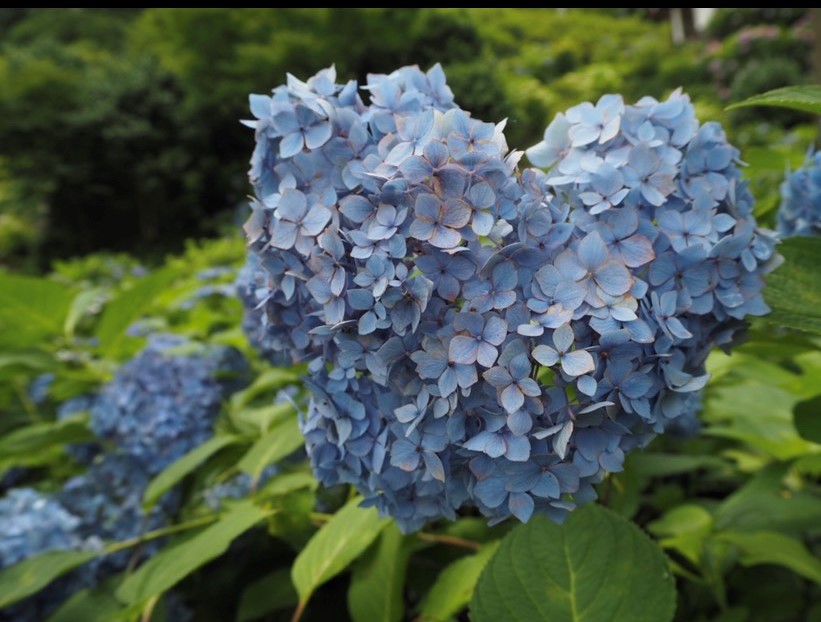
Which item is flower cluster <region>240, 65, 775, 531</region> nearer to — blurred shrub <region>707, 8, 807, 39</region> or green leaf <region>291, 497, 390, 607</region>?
green leaf <region>291, 497, 390, 607</region>

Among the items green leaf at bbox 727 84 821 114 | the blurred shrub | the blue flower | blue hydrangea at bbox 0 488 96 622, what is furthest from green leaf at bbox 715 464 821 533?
the blurred shrub

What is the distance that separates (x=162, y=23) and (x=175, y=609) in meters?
13.2

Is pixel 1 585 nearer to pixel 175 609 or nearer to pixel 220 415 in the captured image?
pixel 175 609

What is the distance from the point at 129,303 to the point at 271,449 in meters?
0.60

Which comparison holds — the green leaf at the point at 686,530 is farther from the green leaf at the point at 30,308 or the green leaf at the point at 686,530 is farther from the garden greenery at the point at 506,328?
the green leaf at the point at 30,308

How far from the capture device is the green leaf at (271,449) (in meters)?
1.26

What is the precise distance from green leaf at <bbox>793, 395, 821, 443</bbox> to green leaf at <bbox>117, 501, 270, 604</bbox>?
0.71 m

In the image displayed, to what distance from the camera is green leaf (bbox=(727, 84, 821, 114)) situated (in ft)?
2.68

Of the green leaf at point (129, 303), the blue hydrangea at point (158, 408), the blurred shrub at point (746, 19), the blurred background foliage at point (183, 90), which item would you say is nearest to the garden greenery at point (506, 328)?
the blue hydrangea at point (158, 408)

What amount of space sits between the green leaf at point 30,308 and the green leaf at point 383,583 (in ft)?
3.32

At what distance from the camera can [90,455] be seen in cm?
180

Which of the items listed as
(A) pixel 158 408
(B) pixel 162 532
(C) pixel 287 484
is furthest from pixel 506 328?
(A) pixel 158 408

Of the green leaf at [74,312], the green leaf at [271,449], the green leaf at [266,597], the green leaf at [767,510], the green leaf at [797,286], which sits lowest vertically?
the green leaf at [767,510]

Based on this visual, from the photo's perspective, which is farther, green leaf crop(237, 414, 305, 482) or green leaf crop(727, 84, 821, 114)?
green leaf crop(237, 414, 305, 482)
